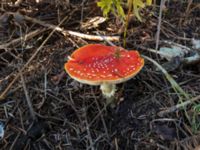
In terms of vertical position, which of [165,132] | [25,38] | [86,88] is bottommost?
[165,132]

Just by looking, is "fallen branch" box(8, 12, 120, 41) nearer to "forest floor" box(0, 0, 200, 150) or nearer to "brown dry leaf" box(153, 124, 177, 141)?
"forest floor" box(0, 0, 200, 150)

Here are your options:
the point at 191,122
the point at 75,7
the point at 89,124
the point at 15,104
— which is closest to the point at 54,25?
the point at 75,7

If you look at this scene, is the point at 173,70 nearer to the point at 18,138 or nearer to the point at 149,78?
the point at 149,78

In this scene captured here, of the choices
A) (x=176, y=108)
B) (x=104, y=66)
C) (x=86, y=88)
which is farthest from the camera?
(x=86, y=88)

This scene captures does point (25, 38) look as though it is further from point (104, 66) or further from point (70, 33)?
point (104, 66)

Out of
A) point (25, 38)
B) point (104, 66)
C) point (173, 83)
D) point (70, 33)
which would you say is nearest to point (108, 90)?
point (104, 66)

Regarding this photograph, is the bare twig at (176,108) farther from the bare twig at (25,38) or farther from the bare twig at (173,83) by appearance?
the bare twig at (25,38)

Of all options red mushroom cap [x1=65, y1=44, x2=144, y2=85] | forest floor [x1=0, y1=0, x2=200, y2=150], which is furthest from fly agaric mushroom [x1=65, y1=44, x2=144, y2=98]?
forest floor [x1=0, y1=0, x2=200, y2=150]
